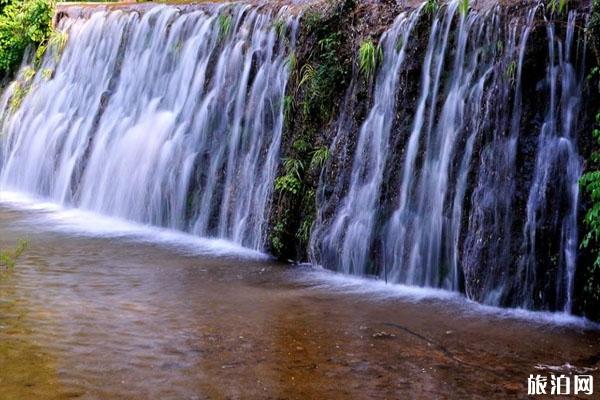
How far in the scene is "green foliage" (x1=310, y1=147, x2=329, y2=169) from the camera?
9.16 metres

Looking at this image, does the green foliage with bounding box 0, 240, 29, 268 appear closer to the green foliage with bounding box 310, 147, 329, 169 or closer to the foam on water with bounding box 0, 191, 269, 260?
the foam on water with bounding box 0, 191, 269, 260

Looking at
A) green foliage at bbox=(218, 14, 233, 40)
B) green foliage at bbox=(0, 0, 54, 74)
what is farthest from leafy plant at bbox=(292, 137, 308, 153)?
green foliage at bbox=(0, 0, 54, 74)

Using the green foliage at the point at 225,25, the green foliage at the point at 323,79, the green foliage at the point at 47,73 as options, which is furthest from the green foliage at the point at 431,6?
the green foliage at the point at 47,73

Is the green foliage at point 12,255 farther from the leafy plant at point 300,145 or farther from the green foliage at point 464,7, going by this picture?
the green foliage at point 464,7

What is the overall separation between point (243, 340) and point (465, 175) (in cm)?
301

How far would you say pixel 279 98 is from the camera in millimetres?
10062

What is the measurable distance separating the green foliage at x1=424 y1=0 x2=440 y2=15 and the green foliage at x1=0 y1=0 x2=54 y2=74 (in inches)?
407

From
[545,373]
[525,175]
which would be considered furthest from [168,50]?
[545,373]

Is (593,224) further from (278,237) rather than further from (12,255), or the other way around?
(12,255)

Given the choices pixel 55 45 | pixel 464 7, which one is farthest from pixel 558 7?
pixel 55 45

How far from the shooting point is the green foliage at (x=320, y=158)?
9164 millimetres

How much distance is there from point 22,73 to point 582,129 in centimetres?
1263

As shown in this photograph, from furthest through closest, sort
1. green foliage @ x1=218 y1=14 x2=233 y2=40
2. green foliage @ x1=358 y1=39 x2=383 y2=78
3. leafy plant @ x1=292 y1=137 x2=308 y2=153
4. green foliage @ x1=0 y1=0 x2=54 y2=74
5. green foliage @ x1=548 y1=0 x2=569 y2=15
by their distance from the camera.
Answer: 1. green foliage @ x1=0 y1=0 x2=54 y2=74
2. green foliage @ x1=218 y1=14 x2=233 y2=40
3. leafy plant @ x1=292 y1=137 x2=308 y2=153
4. green foliage @ x1=358 y1=39 x2=383 y2=78
5. green foliage @ x1=548 y1=0 x2=569 y2=15

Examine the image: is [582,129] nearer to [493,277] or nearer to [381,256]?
[493,277]
